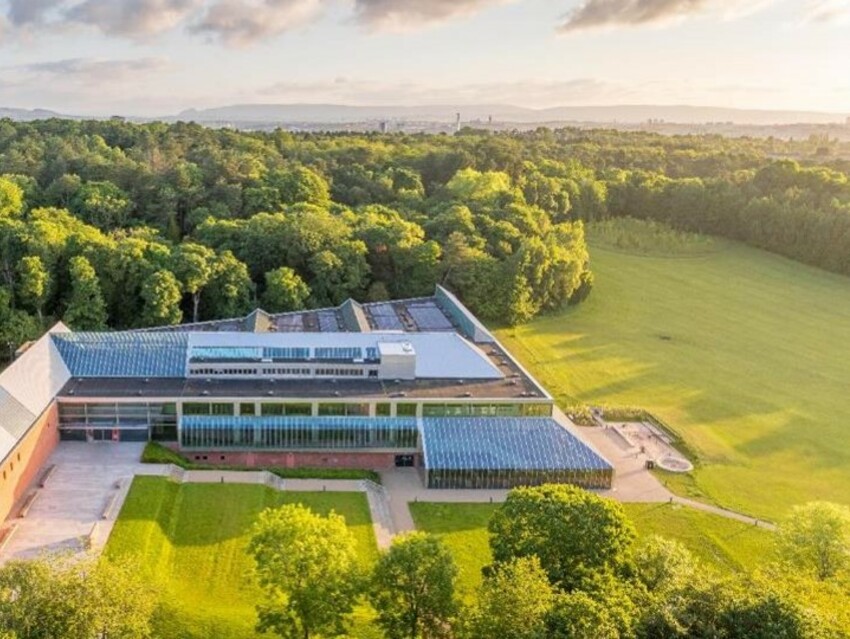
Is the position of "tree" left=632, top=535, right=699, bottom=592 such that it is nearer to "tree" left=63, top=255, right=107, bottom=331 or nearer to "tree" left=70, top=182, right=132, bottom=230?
"tree" left=63, top=255, right=107, bottom=331

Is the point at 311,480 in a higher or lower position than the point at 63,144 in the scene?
lower

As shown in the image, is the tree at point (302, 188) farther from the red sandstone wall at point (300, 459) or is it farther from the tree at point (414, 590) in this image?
the tree at point (414, 590)

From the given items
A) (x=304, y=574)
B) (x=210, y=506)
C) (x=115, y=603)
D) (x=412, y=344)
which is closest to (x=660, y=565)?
(x=304, y=574)

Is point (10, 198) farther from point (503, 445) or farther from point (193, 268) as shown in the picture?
point (503, 445)

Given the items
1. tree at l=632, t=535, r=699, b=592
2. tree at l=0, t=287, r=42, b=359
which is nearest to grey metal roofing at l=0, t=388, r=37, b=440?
tree at l=0, t=287, r=42, b=359

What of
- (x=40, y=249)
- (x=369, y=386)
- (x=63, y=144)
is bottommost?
(x=369, y=386)

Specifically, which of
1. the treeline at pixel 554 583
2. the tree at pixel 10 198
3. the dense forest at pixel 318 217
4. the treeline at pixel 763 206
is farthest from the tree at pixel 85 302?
the treeline at pixel 763 206

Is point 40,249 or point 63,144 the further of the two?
point 63,144

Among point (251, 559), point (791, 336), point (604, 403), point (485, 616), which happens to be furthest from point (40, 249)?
point (791, 336)

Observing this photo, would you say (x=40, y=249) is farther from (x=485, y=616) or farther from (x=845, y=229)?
(x=845, y=229)
